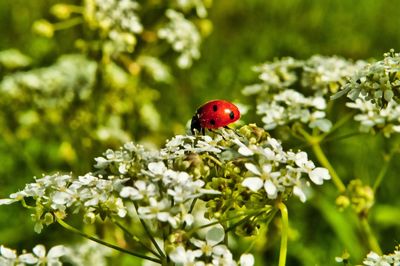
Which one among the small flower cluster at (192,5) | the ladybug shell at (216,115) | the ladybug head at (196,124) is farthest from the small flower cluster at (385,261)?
the small flower cluster at (192,5)

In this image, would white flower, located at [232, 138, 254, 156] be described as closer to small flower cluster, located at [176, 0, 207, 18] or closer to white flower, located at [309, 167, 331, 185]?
white flower, located at [309, 167, 331, 185]

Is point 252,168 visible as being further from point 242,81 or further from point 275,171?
point 242,81

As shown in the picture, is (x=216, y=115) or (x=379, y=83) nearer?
(x=379, y=83)

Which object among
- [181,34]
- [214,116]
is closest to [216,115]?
[214,116]

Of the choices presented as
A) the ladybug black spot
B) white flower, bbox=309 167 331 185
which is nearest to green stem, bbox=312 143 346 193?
the ladybug black spot

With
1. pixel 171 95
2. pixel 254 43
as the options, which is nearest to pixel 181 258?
pixel 171 95

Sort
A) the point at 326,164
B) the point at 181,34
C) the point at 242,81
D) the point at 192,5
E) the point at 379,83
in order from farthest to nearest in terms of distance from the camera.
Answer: the point at 242,81, the point at 192,5, the point at 181,34, the point at 326,164, the point at 379,83

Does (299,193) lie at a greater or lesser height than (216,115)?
lesser

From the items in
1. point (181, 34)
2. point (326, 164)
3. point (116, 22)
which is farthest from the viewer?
point (181, 34)
